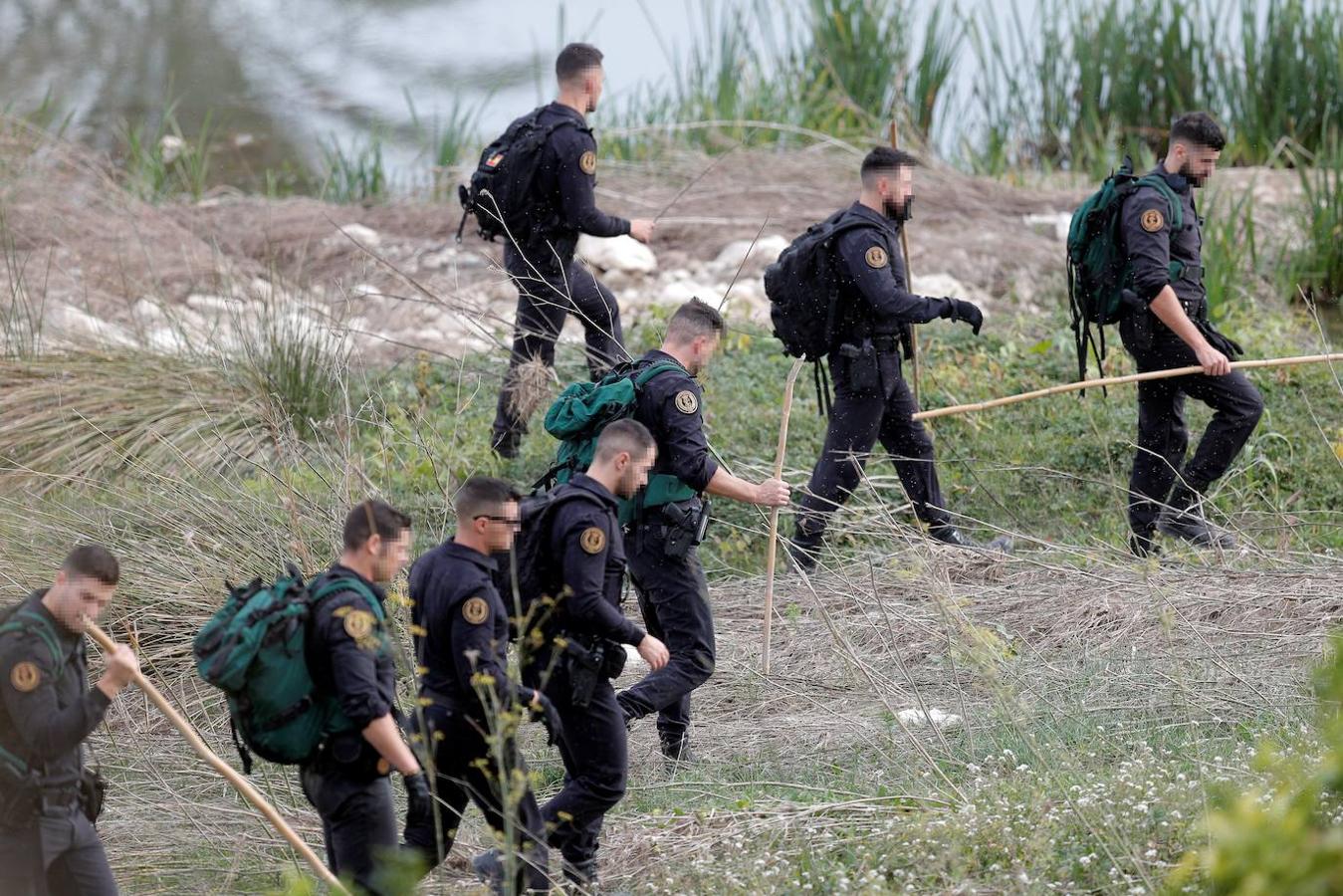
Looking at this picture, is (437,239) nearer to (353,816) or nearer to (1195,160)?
(1195,160)

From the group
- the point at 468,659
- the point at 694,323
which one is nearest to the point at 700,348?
the point at 694,323

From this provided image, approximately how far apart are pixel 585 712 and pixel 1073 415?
187 inches

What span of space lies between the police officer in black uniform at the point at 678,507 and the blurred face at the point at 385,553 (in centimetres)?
152

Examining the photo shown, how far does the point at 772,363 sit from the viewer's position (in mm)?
9406

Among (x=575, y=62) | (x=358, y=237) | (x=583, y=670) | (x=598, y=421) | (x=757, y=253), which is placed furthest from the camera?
(x=358, y=237)

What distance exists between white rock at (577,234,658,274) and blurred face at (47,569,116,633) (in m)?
7.04

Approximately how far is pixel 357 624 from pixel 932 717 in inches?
94.4

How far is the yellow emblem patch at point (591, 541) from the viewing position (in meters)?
4.61

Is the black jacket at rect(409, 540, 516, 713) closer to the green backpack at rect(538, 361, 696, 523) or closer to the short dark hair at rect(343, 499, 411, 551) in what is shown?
the short dark hair at rect(343, 499, 411, 551)

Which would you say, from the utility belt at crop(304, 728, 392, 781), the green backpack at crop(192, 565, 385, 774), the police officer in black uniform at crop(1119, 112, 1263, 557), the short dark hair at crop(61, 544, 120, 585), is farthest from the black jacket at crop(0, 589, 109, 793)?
the police officer in black uniform at crop(1119, 112, 1263, 557)

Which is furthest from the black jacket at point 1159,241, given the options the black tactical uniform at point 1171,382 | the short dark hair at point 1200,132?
the short dark hair at point 1200,132

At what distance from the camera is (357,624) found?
3893mm

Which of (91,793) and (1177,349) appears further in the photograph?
(1177,349)


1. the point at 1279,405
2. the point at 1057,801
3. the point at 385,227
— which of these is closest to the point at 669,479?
the point at 1057,801
